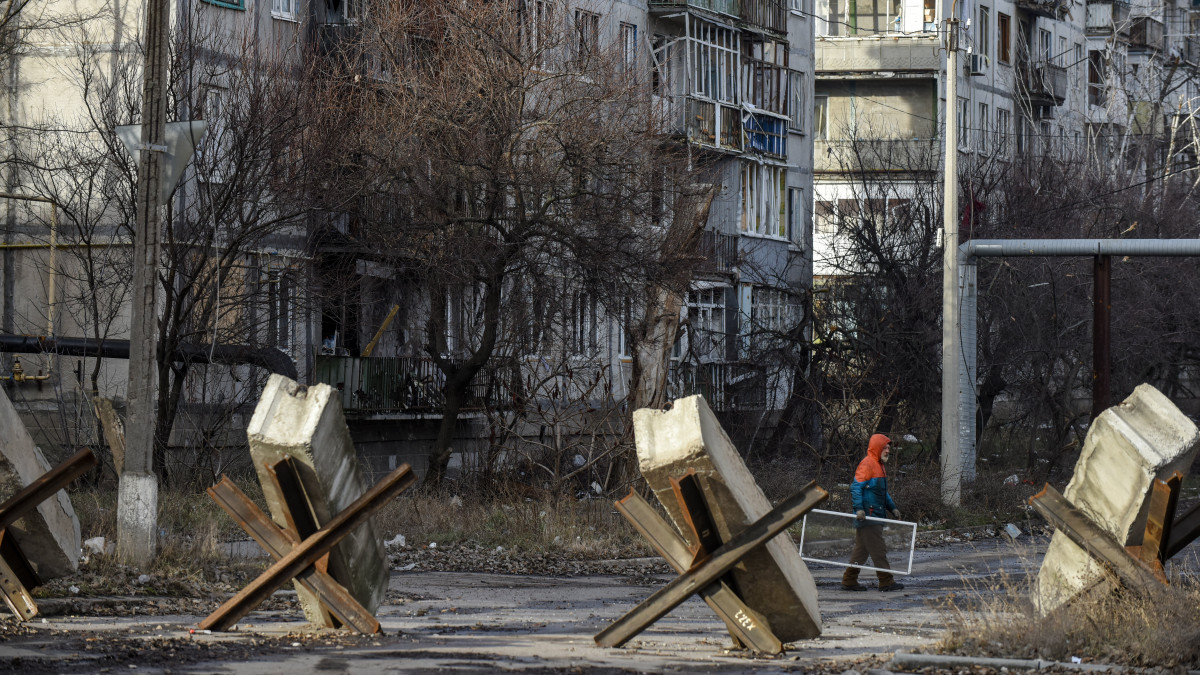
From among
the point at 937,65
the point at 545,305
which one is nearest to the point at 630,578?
the point at 545,305

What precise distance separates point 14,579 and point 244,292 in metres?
14.6

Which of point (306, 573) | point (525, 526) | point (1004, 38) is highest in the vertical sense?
point (1004, 38)

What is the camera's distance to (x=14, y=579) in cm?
1001

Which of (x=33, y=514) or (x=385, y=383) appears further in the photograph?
(x=385, y=383)

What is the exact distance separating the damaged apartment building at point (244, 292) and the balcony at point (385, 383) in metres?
0.04

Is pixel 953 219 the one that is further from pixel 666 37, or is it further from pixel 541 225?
pixel 666 37

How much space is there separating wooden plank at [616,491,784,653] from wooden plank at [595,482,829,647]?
0.19 meters

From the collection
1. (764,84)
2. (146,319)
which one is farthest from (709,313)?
(146,319)

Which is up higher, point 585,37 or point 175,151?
point 585,37

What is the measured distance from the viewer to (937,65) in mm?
52500

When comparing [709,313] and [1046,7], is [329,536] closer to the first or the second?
[709,313]

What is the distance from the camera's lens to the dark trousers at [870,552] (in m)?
15.1

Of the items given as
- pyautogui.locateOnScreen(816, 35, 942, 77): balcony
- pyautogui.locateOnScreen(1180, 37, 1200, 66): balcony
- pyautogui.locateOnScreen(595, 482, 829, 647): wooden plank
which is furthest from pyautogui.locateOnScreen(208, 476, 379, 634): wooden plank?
Answer: pyautogui.locateOnScreen(1180, 37, 1200, 66): balcony

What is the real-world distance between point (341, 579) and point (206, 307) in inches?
559
